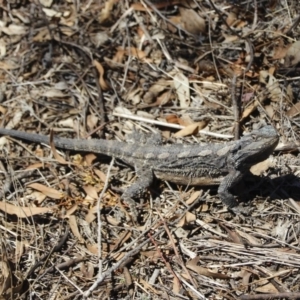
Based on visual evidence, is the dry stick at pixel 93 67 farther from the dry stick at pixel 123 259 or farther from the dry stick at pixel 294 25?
the dry stick at pixel 294 25

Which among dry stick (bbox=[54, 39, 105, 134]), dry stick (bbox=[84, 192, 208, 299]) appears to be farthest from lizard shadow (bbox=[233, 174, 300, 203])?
dry stick (bbox=[54, 39, 105, 134])

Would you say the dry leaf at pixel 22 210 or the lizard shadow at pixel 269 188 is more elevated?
the lizard shadow at pixel 269 188

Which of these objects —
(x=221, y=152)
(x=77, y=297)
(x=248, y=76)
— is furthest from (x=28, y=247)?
(x=248, y=76)

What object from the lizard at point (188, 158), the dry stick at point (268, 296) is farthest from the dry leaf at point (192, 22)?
the dry stick at point (268, 296)

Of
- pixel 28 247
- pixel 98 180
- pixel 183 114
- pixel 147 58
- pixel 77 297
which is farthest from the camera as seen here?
pixel 147 58

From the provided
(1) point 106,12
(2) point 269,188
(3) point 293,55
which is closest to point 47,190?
(2) point 269,188

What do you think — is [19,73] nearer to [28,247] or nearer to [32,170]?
[32,170]

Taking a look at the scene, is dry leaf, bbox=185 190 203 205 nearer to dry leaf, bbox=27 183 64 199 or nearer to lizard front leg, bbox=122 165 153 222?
lizard front leg, bbox=122 165 153 222
